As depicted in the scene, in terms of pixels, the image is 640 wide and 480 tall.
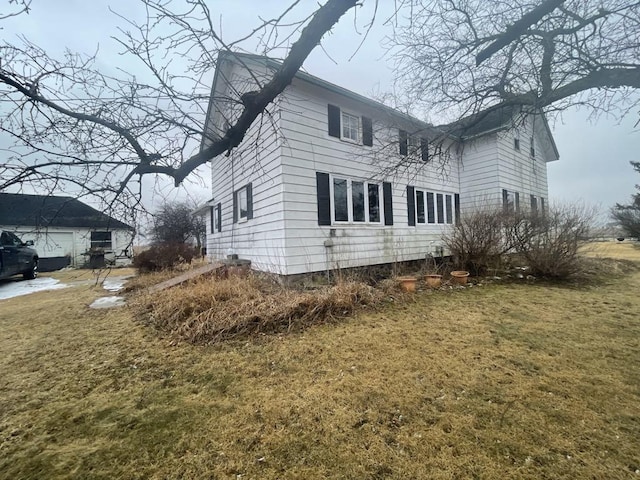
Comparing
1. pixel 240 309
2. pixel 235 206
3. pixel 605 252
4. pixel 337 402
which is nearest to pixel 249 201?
pixel 235 206

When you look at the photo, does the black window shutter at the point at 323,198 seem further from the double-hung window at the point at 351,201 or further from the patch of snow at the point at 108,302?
the patch of snow at the point at 108,302

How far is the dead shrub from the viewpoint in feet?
35.6

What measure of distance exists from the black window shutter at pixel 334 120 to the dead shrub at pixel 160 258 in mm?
7869

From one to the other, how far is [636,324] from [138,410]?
6.81 metres

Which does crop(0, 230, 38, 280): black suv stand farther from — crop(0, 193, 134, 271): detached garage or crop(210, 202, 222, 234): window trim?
crop(0, 193, 134, 271): detached garage

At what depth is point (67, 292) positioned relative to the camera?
27.6 feet

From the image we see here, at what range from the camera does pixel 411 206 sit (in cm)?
955

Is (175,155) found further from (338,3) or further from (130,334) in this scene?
(130,334)

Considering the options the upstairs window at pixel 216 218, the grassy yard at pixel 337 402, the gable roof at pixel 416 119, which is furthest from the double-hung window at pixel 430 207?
the upstairs window at pixel 216 218

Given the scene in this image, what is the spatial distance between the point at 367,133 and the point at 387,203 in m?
2.20

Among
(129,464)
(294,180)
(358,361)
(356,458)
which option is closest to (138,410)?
(129,464)

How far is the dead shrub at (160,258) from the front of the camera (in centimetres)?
1084

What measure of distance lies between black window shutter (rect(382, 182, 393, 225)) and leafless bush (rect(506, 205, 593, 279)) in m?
3.44

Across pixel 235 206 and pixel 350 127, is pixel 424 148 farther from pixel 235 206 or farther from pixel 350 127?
pixel 235 206
